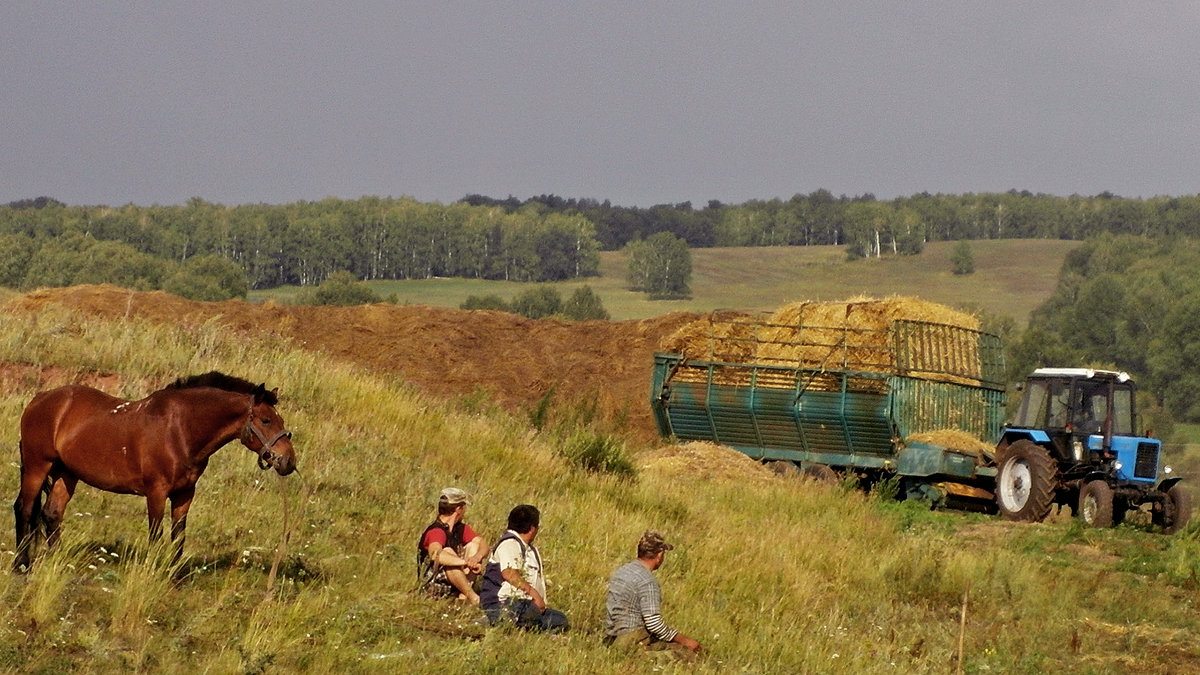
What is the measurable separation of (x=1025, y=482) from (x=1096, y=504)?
1.25 metres

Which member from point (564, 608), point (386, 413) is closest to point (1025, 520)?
point (386, 413)

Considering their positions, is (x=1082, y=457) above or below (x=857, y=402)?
below

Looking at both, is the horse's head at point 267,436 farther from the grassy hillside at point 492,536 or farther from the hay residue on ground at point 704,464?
the hay residue on ground at point 704,464

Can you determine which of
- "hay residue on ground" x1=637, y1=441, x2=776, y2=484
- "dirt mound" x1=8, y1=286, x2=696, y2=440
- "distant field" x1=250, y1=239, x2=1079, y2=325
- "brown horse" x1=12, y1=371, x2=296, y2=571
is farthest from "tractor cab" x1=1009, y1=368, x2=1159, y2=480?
"distant field" x1=250, y1=239, x2=1079, y2=325

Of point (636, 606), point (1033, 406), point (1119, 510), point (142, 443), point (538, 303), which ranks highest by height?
point (142, 443)

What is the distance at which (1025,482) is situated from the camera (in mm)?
21375

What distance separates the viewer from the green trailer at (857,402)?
74.3ft

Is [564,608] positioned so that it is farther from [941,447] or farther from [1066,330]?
[1066,330]

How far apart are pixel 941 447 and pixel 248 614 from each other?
1424 cm

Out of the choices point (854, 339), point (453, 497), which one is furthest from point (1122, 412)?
point (453, 497)

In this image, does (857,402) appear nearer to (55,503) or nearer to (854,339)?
(854,339)

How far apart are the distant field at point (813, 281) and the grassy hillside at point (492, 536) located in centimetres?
8379

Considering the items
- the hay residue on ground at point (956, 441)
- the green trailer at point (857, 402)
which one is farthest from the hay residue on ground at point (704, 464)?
the hay residue on ground at point (956, 441)

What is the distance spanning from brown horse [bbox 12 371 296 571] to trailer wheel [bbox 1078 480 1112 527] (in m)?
13.5
